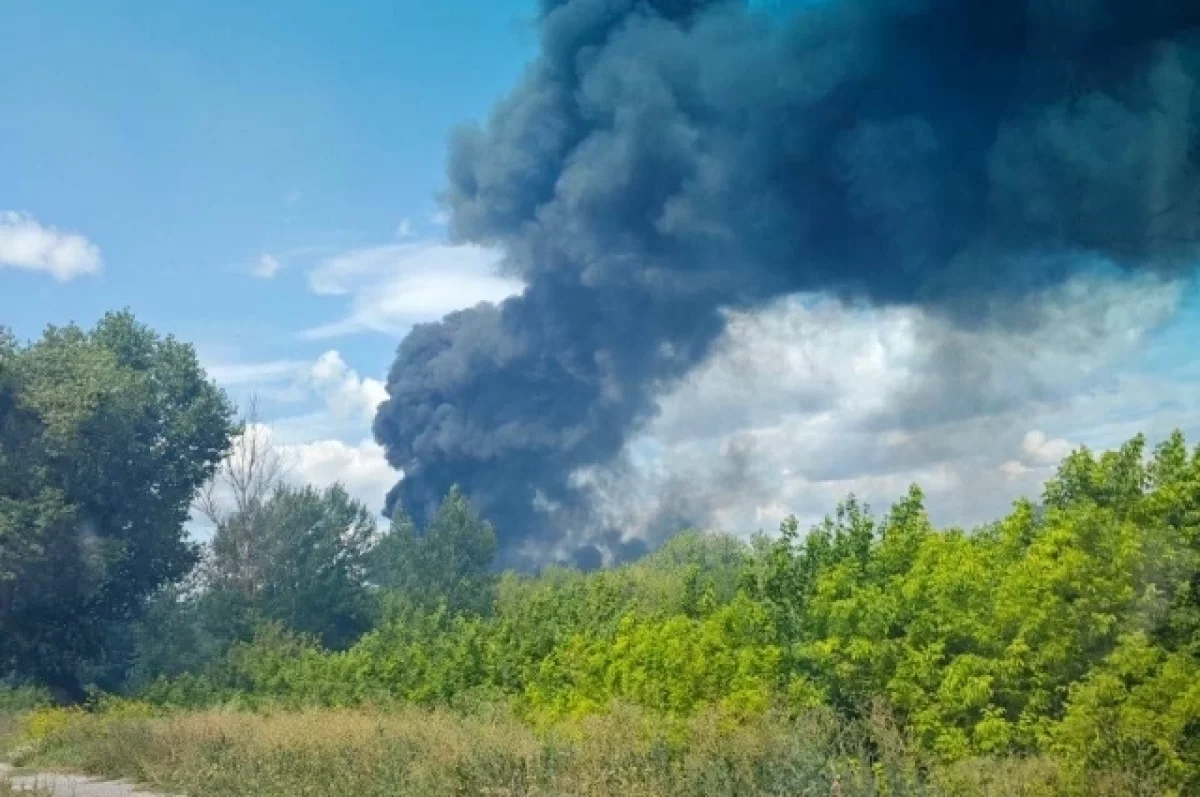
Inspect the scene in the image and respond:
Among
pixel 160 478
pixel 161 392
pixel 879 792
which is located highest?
pixel 161 392

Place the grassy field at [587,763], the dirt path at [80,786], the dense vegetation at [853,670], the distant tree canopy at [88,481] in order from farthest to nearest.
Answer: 1. the distant tree canopy at [88,481]
2. the dirt path at [80,786]
3. the dense vegetation at [853,670]
4. the grassy field at [587,763]

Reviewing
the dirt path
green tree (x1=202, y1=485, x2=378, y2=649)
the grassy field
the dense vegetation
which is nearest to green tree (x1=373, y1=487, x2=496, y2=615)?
green tree (x1=202, y1=485, x2=378, y2=649)

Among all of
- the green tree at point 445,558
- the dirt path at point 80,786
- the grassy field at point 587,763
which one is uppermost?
the green tree at point 445,558

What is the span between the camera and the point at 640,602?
2984 cm

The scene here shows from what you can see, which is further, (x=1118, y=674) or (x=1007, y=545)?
(x=1007, y=545)

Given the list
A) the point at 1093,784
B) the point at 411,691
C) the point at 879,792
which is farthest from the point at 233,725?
the point at 1093,784

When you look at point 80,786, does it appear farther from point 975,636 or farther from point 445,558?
point 445,558

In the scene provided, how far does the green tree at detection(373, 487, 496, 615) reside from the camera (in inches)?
2271

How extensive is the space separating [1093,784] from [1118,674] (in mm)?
2687

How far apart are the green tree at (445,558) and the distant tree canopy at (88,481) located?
31.5ft

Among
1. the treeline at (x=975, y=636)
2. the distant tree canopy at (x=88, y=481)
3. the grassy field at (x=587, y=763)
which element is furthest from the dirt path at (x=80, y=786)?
the distant tree canopy at (x=88, y=481)

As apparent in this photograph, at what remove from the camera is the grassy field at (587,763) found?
11.0m

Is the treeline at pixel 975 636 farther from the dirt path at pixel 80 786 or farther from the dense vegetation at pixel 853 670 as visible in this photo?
the dirt path at pixel 80 786

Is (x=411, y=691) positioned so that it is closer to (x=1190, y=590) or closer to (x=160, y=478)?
(x=1190, y=590)
